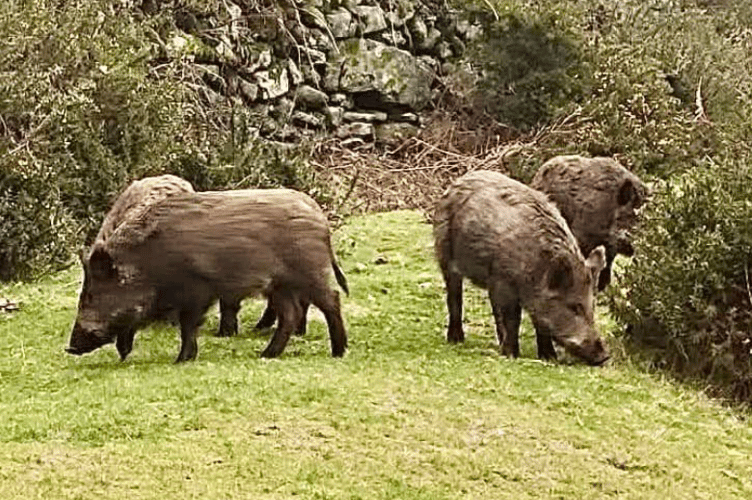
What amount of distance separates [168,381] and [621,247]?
5770 mm

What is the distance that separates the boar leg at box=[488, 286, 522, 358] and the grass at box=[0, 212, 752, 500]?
156mm

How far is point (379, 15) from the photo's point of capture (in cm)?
2117

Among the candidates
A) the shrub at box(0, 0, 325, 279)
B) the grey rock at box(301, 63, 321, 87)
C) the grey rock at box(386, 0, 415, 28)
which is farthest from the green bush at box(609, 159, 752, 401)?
the grey rock at box(386, 0, 415, 28)

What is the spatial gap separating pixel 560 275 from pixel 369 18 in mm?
11808

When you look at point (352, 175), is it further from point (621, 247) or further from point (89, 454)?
point (89, 454)

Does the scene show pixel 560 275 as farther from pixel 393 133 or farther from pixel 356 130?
pixel 393 133

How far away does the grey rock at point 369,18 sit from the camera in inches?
821

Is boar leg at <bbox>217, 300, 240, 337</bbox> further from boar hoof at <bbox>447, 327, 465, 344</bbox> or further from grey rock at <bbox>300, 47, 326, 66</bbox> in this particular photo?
grey rock at <bbox>300, 47, 326, 66</bbox>

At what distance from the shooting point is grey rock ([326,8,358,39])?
66.7ft

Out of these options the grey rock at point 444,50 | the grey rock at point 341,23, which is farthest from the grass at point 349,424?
the grey rock at point 444,50

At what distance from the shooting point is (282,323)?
9516mm

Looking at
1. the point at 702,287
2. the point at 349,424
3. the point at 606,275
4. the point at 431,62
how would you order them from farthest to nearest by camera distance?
the point at 431,62 < the point at 606,275 < the point at 702,287 < the point at 349,424

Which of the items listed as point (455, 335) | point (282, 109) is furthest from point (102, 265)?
point (282, 109)

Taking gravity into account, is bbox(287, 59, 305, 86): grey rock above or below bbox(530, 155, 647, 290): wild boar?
below
